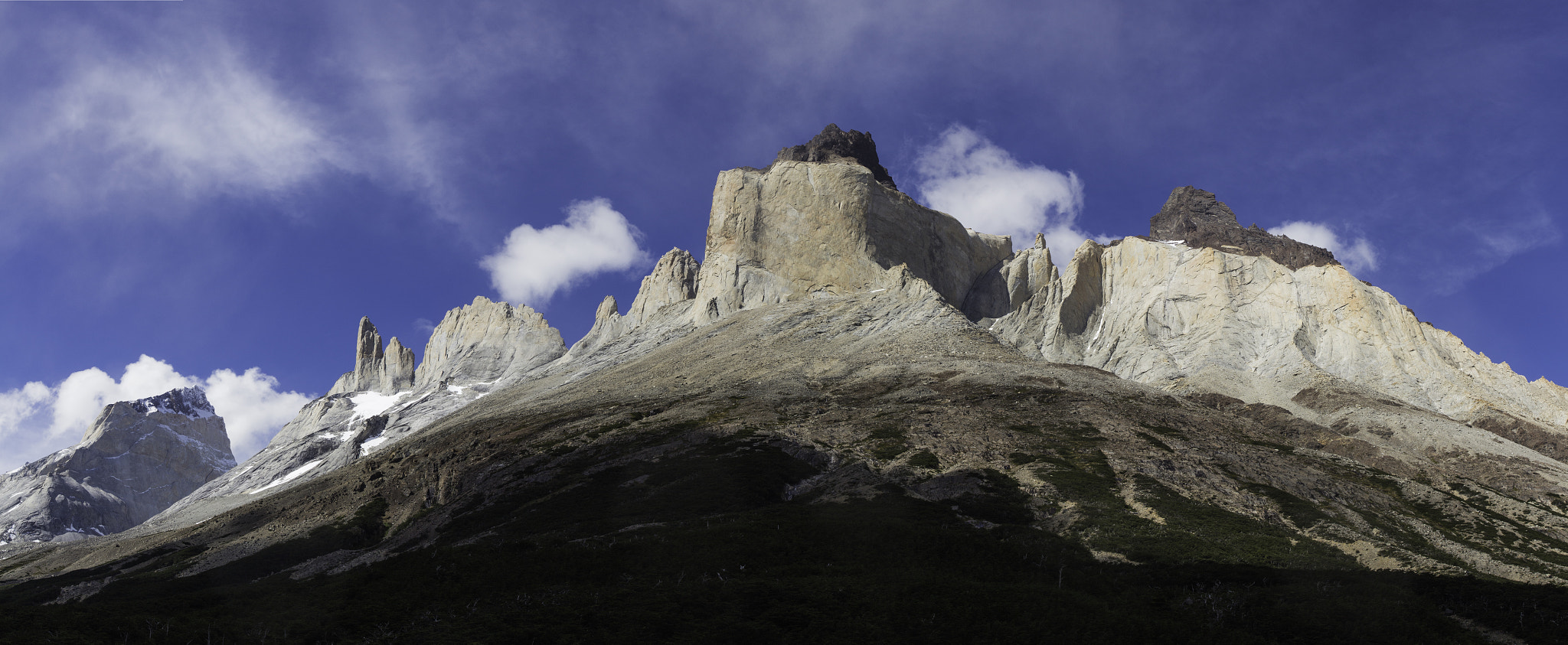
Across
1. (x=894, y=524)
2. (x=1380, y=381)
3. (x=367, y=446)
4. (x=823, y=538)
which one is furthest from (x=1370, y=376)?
(x=367, y=446)

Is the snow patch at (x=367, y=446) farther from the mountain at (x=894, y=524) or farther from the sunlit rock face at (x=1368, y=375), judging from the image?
the sunlit rock face at (x=1368, y=375)

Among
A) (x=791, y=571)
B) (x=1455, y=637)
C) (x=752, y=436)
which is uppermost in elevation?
(x=752, y=436)

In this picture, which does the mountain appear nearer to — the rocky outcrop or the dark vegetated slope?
the dark vegetated slope

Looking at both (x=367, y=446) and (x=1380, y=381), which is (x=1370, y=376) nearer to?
(x=1380, y=381)

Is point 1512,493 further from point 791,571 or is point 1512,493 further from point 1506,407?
point 791,571

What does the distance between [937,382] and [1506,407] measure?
108 meters

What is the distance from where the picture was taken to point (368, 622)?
42.3m

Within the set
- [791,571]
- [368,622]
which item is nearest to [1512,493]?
[791,571]

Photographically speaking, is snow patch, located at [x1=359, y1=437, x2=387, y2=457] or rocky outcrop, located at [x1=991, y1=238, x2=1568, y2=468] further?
snow patch, located at [x1=359, y1=437, x2=387, y2=457]

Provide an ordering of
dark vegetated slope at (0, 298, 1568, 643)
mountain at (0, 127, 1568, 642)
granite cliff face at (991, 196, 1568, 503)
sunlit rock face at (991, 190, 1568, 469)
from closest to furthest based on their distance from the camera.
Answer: dark vegetated slope at (0, 298, 1568, 643) < mountain at (0, 127, 1568, 642) < granite cliff face at (991, 196, 1568, 503) < sunlit rock face at (991, 190, 1568, 469)

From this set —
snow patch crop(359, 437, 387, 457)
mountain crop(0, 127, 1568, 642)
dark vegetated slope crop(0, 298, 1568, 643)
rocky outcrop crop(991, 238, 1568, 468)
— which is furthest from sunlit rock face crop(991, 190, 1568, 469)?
snow patch crop(359, 437, 387, 457)

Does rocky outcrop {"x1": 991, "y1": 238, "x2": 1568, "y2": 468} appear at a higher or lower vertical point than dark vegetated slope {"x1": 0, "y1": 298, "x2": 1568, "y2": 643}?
higher

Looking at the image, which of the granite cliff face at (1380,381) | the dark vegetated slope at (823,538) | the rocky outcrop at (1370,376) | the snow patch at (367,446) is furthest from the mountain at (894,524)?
the snow patch at (367,446)

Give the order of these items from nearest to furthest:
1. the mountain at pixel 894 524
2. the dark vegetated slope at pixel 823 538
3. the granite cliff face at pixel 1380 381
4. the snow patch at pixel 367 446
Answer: the dark vegetated slope at pixel 823 538 → the mountain at pixel 894 524 → the granite cliff face at pixel 1380 381 → the snow patch at pixel 367 446
